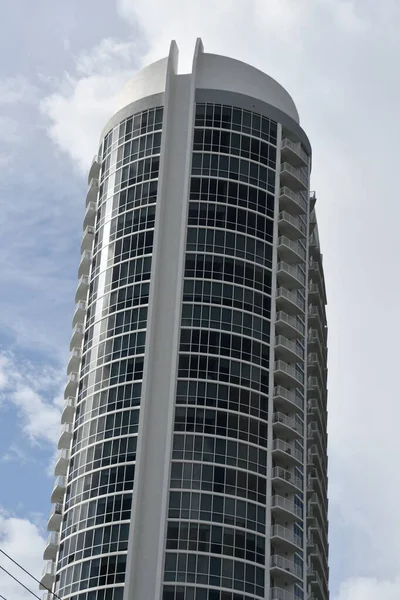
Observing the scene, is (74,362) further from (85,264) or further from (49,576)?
(49,576)

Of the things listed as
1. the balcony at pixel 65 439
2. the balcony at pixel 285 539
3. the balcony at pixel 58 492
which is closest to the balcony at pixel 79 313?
the balcony at pixel 65 439

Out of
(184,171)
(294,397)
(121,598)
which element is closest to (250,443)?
(294,397)

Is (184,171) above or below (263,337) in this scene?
above

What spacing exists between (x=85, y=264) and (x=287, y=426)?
2859cm

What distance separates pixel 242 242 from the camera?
415 feet

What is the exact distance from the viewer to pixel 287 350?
124 meters

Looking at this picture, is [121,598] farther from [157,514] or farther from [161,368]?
[161,368]

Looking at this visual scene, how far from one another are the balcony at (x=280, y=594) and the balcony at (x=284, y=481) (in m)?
9.89

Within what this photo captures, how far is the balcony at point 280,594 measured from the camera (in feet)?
366

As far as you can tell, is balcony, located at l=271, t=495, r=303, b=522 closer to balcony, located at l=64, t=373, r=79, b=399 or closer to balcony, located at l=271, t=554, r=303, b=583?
balcony, located at l=271, t=554, r=303, b=583

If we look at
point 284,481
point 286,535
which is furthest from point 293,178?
point 286,535

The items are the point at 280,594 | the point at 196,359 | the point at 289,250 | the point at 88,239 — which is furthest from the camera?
the point at 88,239

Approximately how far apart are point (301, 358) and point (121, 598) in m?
33.3

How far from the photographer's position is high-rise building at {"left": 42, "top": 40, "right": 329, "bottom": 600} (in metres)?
111
